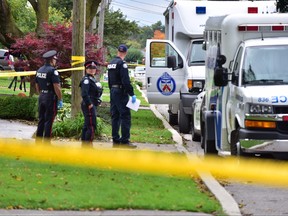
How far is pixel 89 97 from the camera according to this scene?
47.5 feet

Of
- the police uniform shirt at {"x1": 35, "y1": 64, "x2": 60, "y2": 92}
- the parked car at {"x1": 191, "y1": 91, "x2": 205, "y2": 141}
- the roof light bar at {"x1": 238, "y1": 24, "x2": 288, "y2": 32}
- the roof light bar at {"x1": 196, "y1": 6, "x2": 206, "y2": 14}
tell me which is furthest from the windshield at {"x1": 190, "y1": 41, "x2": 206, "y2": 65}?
the police uniform shirt at {"x1": 35, "y1": 64, "x2": 60, "y2": 92}

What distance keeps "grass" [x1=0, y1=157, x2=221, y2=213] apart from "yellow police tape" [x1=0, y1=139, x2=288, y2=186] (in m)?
0.60

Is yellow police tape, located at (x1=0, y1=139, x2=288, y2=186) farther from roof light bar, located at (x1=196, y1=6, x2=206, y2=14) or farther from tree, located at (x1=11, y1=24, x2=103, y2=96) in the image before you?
tree, located at (x1=11, y1=24, x2=103, y2=96)

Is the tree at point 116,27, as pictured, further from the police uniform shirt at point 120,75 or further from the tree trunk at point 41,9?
the police uniform shirt at point 120,75

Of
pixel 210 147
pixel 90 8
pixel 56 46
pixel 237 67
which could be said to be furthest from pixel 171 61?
pixel 90 8

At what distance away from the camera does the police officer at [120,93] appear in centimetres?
1538

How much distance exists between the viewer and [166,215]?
932 centimetres

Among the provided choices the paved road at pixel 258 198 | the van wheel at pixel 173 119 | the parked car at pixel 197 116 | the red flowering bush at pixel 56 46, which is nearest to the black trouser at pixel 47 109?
the paved road at pixel 258 198

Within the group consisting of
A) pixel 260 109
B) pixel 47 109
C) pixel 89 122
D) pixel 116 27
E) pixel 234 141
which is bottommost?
pixel 234 141

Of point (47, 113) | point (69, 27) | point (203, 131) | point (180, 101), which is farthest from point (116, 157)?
point (69, 27)

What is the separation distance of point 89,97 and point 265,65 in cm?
310

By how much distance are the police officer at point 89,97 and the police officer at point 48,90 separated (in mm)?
468

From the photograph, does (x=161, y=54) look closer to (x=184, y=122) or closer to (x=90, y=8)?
(x=184, y=122)

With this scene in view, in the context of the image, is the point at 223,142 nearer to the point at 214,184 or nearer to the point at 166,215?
the point at 214,184
